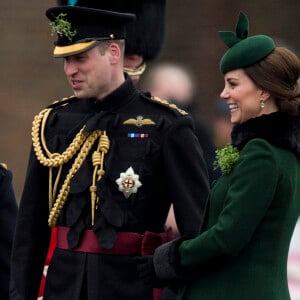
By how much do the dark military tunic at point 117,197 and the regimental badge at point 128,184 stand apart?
0.02 metres

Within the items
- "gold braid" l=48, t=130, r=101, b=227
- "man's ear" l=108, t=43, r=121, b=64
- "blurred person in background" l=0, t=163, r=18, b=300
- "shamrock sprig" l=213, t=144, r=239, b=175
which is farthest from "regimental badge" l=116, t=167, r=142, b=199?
"blurred person in background" l=0, t=163, r=18, b=300

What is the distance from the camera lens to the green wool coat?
5.30 m

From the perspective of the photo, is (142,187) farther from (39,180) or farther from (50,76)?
(50,76)

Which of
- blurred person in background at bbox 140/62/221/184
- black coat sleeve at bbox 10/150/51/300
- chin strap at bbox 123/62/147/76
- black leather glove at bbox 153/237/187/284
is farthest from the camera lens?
blurred person in background at bbox 140/62/221/184

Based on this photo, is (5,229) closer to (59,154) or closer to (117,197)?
(59,154)

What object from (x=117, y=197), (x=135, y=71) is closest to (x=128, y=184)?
(x=117, y=197)

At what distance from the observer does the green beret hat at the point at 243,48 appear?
18.0 ft

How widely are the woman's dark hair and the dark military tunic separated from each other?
3.10 ft

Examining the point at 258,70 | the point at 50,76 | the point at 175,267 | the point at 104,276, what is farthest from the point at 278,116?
the point at 50,76

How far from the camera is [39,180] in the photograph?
6.54 m

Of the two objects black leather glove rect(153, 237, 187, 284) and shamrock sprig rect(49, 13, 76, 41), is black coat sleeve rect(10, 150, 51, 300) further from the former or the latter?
black leather glove rect(153, 237, 187, 284)

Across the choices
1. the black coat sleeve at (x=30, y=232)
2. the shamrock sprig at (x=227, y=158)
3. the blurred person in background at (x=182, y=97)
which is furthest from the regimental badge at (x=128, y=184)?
the blurred person in background at (x=182, y=97)

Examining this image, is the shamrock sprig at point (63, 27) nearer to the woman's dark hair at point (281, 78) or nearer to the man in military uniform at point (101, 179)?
the man in military uniform at point (101, 179)

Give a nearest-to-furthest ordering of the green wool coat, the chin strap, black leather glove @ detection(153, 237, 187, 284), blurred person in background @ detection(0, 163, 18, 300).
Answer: the green wool coat < black leather glove @ detection(153, 237, 187, 284) < blurred person in background @ detection(0, 163, 18, 300) < the chin strap
